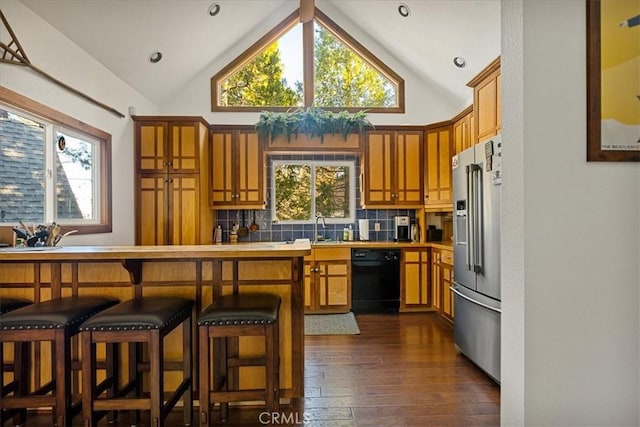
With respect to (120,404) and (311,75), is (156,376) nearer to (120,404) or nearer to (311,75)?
(120,404)

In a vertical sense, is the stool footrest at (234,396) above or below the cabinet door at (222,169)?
below

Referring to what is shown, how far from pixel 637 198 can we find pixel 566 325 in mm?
534

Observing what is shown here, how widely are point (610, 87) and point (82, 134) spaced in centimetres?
392

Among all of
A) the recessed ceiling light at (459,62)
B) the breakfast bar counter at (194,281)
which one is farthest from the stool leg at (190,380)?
the recessed ceiling light at (459,62)

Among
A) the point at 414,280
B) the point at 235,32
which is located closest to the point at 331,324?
the point at 414,280

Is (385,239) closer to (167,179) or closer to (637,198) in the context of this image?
(167,179)

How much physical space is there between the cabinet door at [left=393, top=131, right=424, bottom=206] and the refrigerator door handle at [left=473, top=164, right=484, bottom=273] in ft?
6.63

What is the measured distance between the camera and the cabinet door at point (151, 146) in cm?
428

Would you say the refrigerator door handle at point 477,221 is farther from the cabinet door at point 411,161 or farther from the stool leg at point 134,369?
the stool leg at point 134,369

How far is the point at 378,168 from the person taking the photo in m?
4.88

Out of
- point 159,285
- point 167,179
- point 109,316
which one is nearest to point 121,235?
point 167,179

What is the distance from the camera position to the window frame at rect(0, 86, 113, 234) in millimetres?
2514

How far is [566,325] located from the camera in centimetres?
130

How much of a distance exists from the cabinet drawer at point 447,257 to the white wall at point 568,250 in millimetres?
2671
